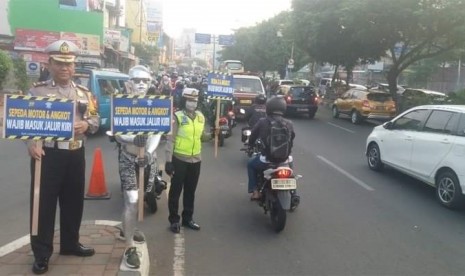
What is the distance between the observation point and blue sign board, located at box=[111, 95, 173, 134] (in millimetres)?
4527

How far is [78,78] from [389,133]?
349 inches

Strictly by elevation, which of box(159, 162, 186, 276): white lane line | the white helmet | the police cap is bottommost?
box(159, 162, 186, 276): white lane line

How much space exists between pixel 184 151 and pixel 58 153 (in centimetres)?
175

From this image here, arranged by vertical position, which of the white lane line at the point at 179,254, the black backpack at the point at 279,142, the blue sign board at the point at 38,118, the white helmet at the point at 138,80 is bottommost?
the white lane line at the point at 179,254

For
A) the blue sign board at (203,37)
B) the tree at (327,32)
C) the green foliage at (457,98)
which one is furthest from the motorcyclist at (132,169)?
the blue sign board at (203,37)

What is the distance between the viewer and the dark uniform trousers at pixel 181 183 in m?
5.81

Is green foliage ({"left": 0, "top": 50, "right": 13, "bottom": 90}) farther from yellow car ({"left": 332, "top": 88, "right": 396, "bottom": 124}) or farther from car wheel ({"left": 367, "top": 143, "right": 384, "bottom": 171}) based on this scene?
car wheel ({"left": 367, "top": 143, "right": 384, "bottom": 171})

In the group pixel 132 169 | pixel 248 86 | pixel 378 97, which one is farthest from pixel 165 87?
pixel 132 169

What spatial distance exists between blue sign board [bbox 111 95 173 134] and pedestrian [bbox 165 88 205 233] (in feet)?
2.94

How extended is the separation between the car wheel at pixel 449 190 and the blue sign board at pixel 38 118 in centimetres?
576

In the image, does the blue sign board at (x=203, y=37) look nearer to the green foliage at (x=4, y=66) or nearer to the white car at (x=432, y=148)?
the green foliage at (x=4, y=66)

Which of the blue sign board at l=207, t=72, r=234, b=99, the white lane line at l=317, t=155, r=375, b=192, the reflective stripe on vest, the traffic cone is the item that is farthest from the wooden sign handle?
the blue sign board at l=207, t=72, r=234, b=99

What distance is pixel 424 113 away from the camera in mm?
8852

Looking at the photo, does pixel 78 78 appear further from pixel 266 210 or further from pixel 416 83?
pixel 416 83
